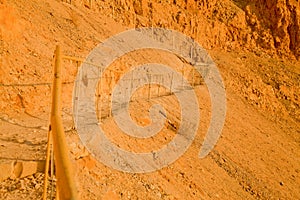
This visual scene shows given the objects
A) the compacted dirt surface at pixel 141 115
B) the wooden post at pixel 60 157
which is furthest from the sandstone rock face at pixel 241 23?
the wooden post at pixel 60 157

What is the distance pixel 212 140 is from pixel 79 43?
5488 mm

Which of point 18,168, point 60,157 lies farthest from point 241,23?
point 60,157

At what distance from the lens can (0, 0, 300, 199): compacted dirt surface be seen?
4.33 metres

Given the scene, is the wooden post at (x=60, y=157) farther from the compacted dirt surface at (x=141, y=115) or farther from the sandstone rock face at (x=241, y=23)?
the sandstone rock face at (x=241, y=23)

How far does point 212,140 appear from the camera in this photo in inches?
432

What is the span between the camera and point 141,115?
873 cm

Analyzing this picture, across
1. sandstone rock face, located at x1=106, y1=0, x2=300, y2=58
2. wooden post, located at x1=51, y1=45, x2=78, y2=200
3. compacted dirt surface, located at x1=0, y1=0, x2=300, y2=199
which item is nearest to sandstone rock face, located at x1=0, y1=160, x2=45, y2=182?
compacted dirt surface, located at x1=0, y1=0, x2=300, y2=199

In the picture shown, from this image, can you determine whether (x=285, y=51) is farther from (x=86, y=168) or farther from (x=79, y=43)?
(x=86, y=168)

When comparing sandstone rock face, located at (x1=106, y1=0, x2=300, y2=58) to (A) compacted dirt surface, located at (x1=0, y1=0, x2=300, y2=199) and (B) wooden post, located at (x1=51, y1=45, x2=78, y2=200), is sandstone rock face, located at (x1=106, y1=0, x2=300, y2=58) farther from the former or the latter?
(B) wooden post, located at (x1=51, y1=45, x2=78, y2=200)

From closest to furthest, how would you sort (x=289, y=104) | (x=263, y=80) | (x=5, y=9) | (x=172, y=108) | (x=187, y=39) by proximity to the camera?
(x=5, y=9) → (x=172, y=108) → (x=289, y=104) → (x=263, y=80) → (x=187, y=39)

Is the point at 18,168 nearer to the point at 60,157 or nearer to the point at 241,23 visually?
the point at 60,157

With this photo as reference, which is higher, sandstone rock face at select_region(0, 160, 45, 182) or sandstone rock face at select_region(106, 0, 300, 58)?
sandstone rock face at select_region(106, 0, 300, 58)

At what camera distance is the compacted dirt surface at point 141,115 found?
433cm

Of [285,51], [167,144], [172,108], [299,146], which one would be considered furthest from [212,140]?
[285,51]
